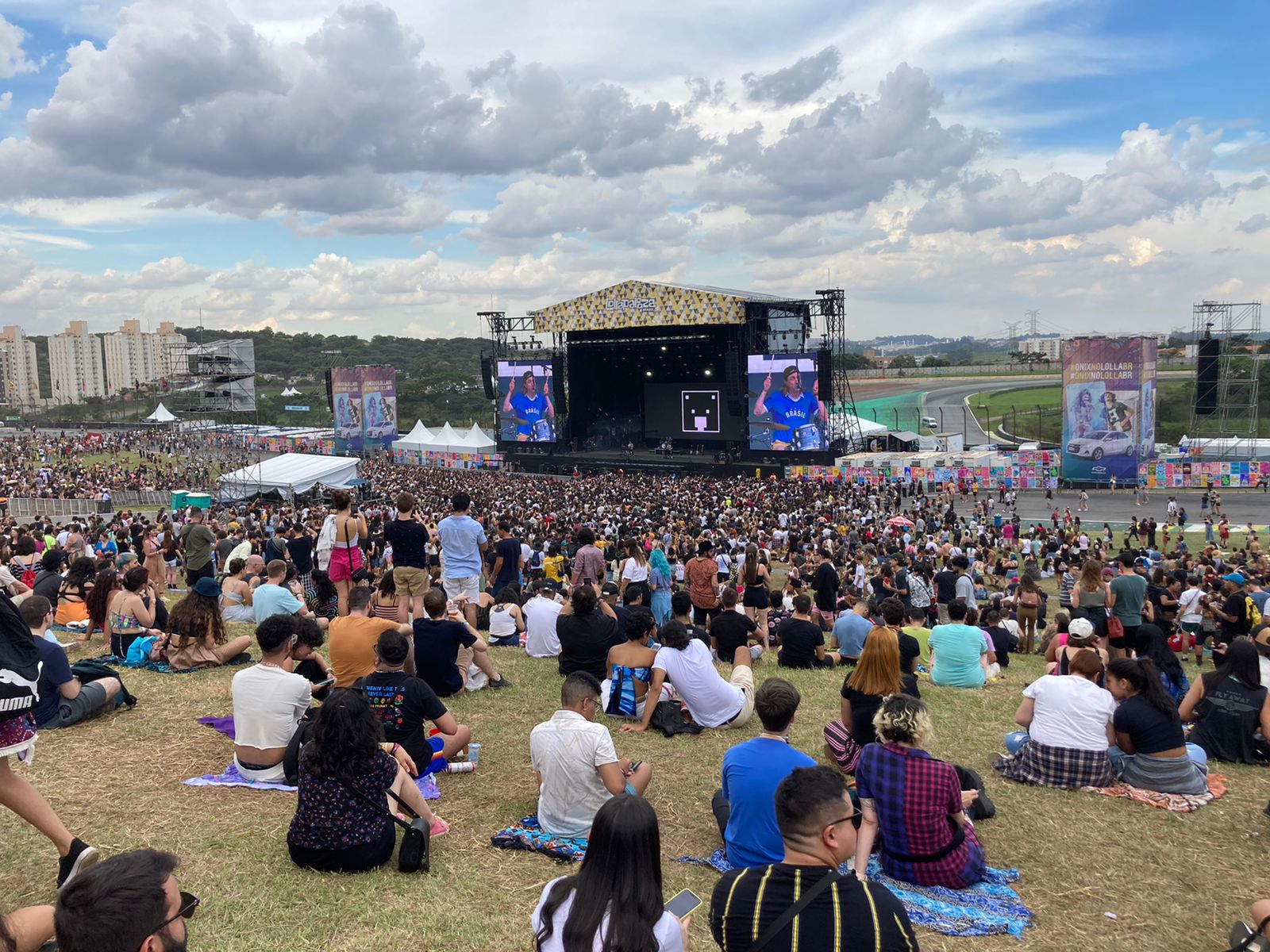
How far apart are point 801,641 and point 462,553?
3.22m

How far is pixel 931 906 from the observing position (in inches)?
154

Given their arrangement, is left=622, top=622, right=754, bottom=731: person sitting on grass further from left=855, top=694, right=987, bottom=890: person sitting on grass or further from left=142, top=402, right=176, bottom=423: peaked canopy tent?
left=142, top=402, right=176, bottom=423: peaked canopy tent

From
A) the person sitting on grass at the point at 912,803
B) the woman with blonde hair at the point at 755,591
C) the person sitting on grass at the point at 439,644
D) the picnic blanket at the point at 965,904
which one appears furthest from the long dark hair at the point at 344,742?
the woman with blonde hair at the point at 755,591

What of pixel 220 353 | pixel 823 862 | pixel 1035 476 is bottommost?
pixel 1035 476

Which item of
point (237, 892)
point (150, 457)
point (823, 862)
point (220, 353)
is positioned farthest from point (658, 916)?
point (150, 457)

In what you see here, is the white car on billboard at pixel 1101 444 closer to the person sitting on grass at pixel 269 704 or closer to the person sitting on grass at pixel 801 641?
the person sitting on grass at pixel 801 641

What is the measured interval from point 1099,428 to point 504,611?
99.0 feet

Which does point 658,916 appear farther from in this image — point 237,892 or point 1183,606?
point 1183,606

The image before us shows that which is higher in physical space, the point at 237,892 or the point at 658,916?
the point at 658,916

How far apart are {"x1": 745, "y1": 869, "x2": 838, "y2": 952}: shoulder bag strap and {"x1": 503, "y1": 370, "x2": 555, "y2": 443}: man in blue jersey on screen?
4105 cm

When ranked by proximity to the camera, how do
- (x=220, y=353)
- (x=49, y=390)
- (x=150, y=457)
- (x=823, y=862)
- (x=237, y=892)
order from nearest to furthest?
(x=823, y=862), (x=237, y=892), (x=220, y=353), (x=150, y=457), (x=49, y=390)

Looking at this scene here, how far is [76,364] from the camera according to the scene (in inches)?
6122

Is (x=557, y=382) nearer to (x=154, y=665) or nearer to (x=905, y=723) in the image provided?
(x=154, y=665)

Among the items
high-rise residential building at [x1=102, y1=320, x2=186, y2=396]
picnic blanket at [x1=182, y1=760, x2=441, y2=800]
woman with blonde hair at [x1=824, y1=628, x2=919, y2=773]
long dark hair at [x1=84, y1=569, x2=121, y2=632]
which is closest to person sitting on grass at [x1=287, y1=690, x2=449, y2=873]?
picnic blanket at [x1=182, y1=760, x2=441, y2=800]
